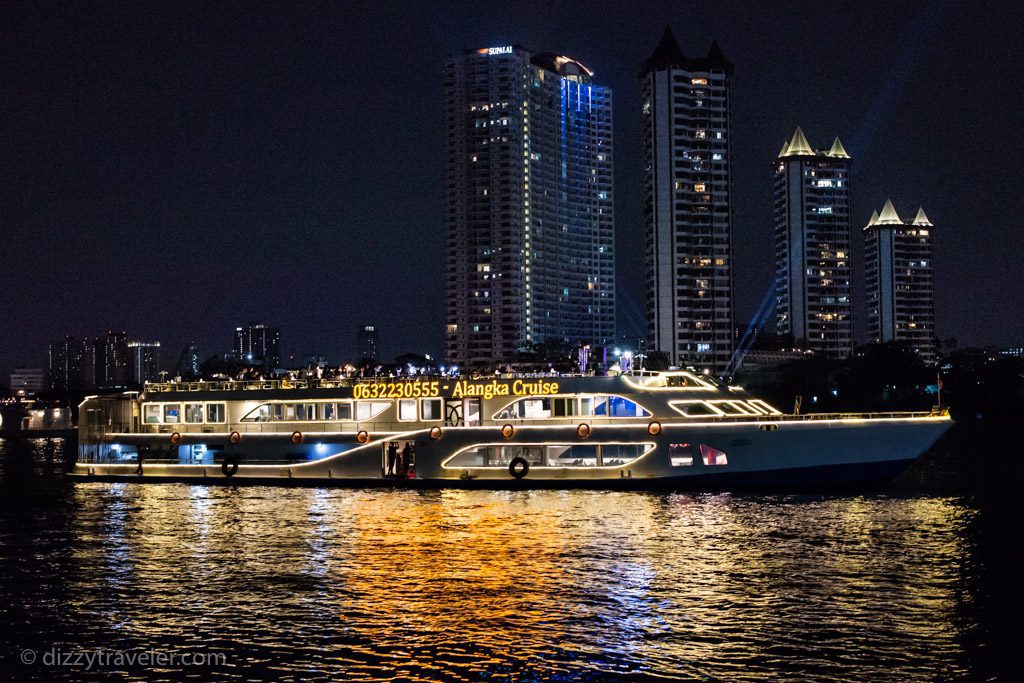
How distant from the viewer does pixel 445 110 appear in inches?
7338

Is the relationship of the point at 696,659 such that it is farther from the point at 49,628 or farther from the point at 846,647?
the point at 49,628

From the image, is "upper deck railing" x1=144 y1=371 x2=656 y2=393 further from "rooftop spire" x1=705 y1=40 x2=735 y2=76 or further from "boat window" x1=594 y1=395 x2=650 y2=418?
"rooftop spire" x1=705 y1=40 x2=735 y2=76

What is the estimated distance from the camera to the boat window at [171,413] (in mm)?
49031

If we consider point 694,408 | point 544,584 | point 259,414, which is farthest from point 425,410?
point 544,584

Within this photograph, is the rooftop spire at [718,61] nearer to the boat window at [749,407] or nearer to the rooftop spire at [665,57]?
the rooftop spire at [665,57]

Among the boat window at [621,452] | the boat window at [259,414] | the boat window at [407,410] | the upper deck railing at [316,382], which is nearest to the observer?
the boat window at [621,452]

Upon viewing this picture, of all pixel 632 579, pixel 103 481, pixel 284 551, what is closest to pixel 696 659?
pixel 632 579

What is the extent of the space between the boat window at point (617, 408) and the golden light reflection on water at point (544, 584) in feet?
10.2

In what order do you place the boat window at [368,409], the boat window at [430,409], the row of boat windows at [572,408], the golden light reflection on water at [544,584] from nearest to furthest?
the golden light reflection on water at [544,584]
the row of boat windows at [572,408]
the boat window at [430,409]
the boat window at [368,409]

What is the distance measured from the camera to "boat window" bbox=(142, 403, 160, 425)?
162 feet

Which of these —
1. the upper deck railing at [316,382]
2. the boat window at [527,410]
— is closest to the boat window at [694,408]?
the upper deck railing at [316,382]

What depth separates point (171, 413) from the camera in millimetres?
49281
